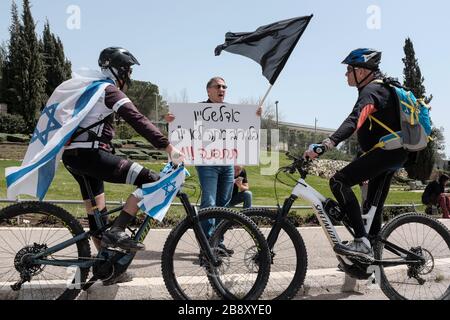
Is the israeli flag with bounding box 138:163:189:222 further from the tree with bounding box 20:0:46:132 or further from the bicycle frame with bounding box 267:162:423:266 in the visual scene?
the tree with bounding box 20:0:46:132

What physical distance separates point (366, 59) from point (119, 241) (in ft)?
9.21

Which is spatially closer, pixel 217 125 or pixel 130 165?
pixel 130 165

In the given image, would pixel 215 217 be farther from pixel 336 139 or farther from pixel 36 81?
pixel 36 81

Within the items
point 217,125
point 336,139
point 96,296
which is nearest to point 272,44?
point 217,125

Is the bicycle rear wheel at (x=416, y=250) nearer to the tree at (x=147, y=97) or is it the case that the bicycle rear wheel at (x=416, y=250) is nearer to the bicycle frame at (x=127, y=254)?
the bicycle frame at (x=127, y=254)

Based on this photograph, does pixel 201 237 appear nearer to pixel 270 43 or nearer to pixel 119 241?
pixel 119 241

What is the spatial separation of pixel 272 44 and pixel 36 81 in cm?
4026

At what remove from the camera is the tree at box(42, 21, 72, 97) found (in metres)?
46.3

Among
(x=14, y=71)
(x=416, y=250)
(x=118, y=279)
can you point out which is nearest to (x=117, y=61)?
(x=118, y=279)

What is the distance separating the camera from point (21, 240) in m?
4.06

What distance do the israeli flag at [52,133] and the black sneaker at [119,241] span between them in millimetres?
638

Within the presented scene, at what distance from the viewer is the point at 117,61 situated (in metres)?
3.96

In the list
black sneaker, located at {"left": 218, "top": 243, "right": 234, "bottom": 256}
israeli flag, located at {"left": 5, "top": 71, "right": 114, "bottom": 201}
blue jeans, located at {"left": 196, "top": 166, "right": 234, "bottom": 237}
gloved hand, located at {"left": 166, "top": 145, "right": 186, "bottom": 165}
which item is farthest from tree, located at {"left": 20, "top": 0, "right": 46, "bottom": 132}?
black sneaker, located at {"left": 218, "top": 243, "right": 234, "bottom": 256}

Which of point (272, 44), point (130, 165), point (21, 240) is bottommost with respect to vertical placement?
point (21, 240)
